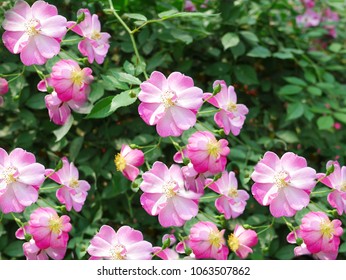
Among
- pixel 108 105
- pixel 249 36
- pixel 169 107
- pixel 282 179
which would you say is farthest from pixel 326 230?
pixel 249 36

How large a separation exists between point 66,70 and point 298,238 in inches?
21.3

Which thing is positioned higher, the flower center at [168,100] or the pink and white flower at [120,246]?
the flower center at [168,100]

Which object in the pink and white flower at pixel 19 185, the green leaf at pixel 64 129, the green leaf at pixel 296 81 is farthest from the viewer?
the green leaf at pixel 296 81

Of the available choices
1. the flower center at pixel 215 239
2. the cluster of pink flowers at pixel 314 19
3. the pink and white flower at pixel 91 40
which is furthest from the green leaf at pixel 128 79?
the cluster of pink flowers at pixel 314 19

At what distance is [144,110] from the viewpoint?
1.06m

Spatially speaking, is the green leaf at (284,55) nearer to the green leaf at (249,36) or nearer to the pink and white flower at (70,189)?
the green leaf at (249,36)

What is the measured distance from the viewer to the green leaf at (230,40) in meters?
1.50

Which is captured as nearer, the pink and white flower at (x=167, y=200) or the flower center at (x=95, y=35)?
the pink and white flower at (x=167, y=200)

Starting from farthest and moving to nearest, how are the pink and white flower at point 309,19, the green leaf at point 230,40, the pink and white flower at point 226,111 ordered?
1. the pink and white flower at point 309,19
2. the green leaf at point 230,40
3. the pink and white flower at point 226,111

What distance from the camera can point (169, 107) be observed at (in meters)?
1.06

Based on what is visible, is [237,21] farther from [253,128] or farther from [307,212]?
[307,212]

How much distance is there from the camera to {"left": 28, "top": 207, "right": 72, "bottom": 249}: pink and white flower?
107cm

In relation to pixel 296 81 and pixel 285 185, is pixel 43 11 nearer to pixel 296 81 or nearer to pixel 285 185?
pixel 285 185
